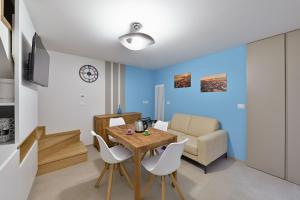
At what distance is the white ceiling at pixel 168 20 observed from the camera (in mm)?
1540

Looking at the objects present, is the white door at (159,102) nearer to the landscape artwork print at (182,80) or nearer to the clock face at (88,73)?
the landscape artwork print at (182,80)

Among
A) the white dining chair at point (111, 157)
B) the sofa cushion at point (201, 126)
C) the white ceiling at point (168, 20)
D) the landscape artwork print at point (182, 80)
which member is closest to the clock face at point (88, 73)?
the white ceiling at point (168, 20)

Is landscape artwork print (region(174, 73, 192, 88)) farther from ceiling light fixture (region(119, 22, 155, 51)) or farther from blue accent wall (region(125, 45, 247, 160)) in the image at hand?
ceiling light fixture (region(119, 22, 155, 51))

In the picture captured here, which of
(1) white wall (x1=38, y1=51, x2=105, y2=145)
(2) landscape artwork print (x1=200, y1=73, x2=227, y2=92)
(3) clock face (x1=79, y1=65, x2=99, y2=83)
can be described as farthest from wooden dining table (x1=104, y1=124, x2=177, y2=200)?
(3) clock face (x1=79, y1=65, x2=99, y2=83)

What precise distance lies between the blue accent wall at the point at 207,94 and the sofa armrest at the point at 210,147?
420 millimetres

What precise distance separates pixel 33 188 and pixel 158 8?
3.08m

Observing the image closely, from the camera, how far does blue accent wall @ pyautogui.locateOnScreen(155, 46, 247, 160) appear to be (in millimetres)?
2738

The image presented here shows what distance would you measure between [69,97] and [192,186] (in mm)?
3379

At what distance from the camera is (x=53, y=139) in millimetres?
2924

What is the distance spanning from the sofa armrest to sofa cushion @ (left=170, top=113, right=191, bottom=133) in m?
0.90

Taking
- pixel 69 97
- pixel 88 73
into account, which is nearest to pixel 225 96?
pixel 88 73

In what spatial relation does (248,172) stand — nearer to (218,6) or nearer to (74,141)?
(218,6)

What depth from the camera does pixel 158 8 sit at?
1604 mm

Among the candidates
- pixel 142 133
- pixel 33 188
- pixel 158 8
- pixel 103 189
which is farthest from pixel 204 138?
pixel 33 188
